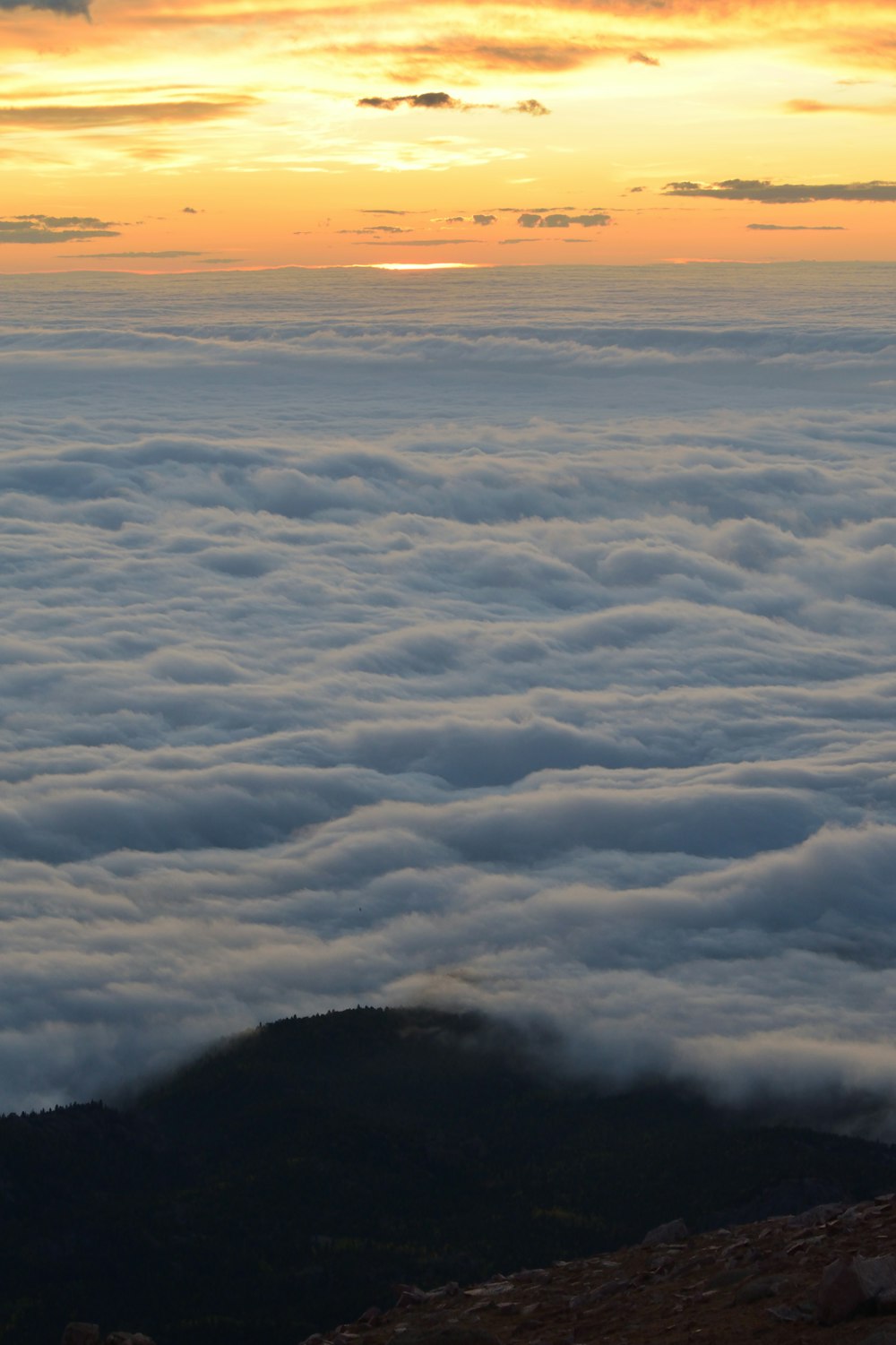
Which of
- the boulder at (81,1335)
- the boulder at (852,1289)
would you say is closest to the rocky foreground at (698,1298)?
the boulder at (852,1289)

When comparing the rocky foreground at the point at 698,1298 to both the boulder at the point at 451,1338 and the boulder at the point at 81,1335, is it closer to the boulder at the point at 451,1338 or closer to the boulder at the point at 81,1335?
the boulder at the point at 451,1338

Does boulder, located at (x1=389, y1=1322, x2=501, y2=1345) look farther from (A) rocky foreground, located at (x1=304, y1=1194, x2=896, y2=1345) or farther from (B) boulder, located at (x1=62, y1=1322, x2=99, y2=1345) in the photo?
(B) boulder, located at (x1=62, y1=1322, x2=99, y2=1345)

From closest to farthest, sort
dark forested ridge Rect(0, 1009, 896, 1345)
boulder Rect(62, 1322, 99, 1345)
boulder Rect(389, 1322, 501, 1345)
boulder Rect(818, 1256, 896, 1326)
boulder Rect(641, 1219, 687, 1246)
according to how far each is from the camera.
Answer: boulder Rect(818, 1256, 896, 1326) < boulder Rect(389, 1322, 501, 1345) < boulder Rect(62, 1322, 99, 1345) < boulder Rect(641, 1219, 687, 1246) < dark forested ridge Rect(0, 1009, 896, 1345)

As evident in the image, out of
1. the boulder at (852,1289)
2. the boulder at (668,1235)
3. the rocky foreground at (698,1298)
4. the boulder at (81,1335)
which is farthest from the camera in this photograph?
the boulder at (668,1235)

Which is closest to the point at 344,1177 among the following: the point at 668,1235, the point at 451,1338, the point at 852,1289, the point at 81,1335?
the point at 668,1235

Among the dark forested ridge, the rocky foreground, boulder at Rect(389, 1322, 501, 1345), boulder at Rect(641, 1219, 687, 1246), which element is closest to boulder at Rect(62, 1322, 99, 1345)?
the rocky foreground

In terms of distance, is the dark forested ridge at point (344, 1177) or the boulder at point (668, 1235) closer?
the boulder at point (668, 1235)

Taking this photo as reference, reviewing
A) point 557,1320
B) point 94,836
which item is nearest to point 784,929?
point 94,836

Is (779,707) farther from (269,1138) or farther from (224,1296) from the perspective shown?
(224,1296)
